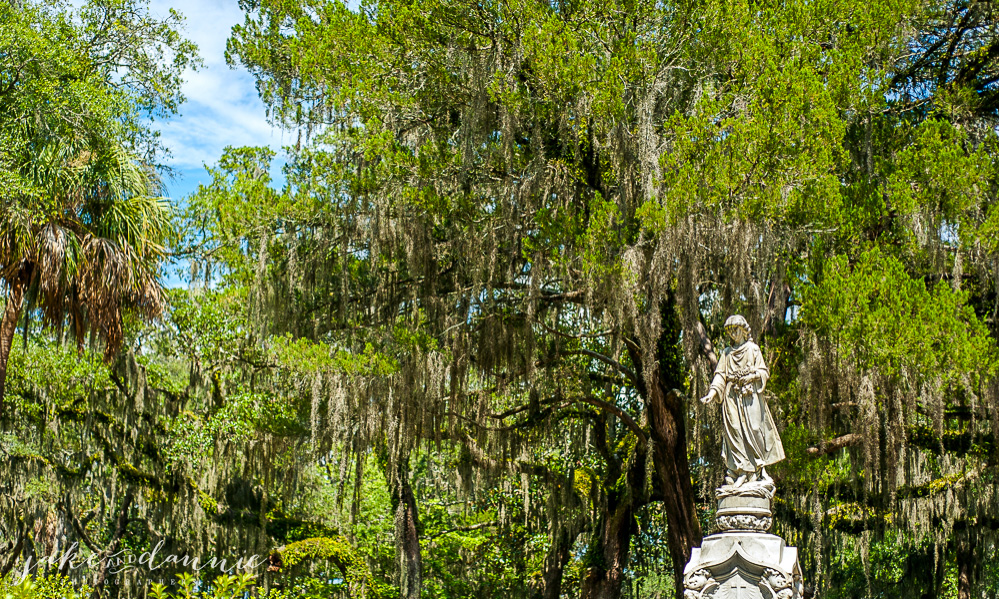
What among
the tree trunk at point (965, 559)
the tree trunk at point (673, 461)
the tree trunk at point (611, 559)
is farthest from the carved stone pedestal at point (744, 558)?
the tree trunk at point (965, 559)

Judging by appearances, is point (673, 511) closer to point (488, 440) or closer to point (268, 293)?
point (488, 440)

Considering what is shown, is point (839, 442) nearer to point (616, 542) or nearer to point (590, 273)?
point (590, 273)

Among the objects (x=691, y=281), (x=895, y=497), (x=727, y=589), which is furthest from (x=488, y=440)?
(x=727, y=589)

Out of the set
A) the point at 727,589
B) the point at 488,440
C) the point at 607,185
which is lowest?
the point at 727,589

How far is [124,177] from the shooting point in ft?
33.2

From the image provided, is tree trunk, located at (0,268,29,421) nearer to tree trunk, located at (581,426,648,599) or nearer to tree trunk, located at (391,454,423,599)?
tree trunk, located at (391,454,423,599)

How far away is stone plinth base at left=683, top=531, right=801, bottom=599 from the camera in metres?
6.33

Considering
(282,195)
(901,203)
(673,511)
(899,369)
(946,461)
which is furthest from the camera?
(946,461)

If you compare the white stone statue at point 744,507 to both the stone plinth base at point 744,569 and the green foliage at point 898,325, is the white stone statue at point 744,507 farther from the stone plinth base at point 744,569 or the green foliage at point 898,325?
the green foliage at point 898,325

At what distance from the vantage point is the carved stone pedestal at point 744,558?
20.9ft

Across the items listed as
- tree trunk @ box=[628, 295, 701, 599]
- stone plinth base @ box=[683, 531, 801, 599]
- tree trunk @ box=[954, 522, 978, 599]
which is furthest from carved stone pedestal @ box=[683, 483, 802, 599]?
tree trunk @ box=[954, 522, 978, 599]

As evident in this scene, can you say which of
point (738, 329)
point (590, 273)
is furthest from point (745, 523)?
point (590, 273)

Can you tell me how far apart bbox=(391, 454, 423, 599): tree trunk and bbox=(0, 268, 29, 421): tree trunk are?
21.3 ft

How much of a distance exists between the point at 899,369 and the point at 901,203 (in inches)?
77.3
